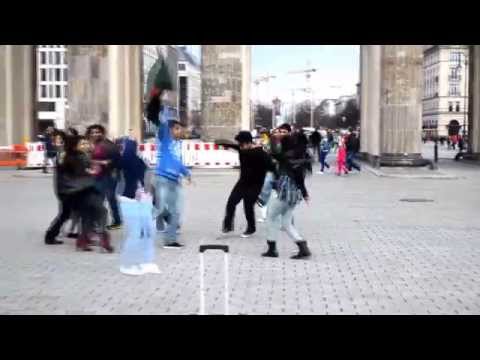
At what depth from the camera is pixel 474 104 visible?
122 ft

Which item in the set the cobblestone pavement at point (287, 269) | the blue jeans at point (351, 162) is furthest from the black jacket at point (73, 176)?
the blue jeans at point (351, 162)

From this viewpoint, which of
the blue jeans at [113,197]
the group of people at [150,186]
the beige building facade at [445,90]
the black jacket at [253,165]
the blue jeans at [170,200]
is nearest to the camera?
the group of people at [150,186]

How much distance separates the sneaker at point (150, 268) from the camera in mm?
9875

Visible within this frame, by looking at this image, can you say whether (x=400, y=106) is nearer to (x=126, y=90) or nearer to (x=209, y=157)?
(x=209, y=157)

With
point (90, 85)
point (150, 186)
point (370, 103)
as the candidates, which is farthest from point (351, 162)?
point (150, 186)

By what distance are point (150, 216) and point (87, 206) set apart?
71.1 inches

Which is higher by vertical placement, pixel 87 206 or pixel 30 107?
pixel 30 107

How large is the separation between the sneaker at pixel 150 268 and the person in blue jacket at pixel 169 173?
191 centimetres

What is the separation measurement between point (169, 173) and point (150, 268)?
2354 mm

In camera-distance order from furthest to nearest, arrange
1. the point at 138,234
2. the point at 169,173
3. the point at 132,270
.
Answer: the point at 169,173 < the point at 138,234 < the point at 132,270

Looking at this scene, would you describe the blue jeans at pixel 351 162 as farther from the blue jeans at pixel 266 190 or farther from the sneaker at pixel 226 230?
the sneaker at pixel 226 230
